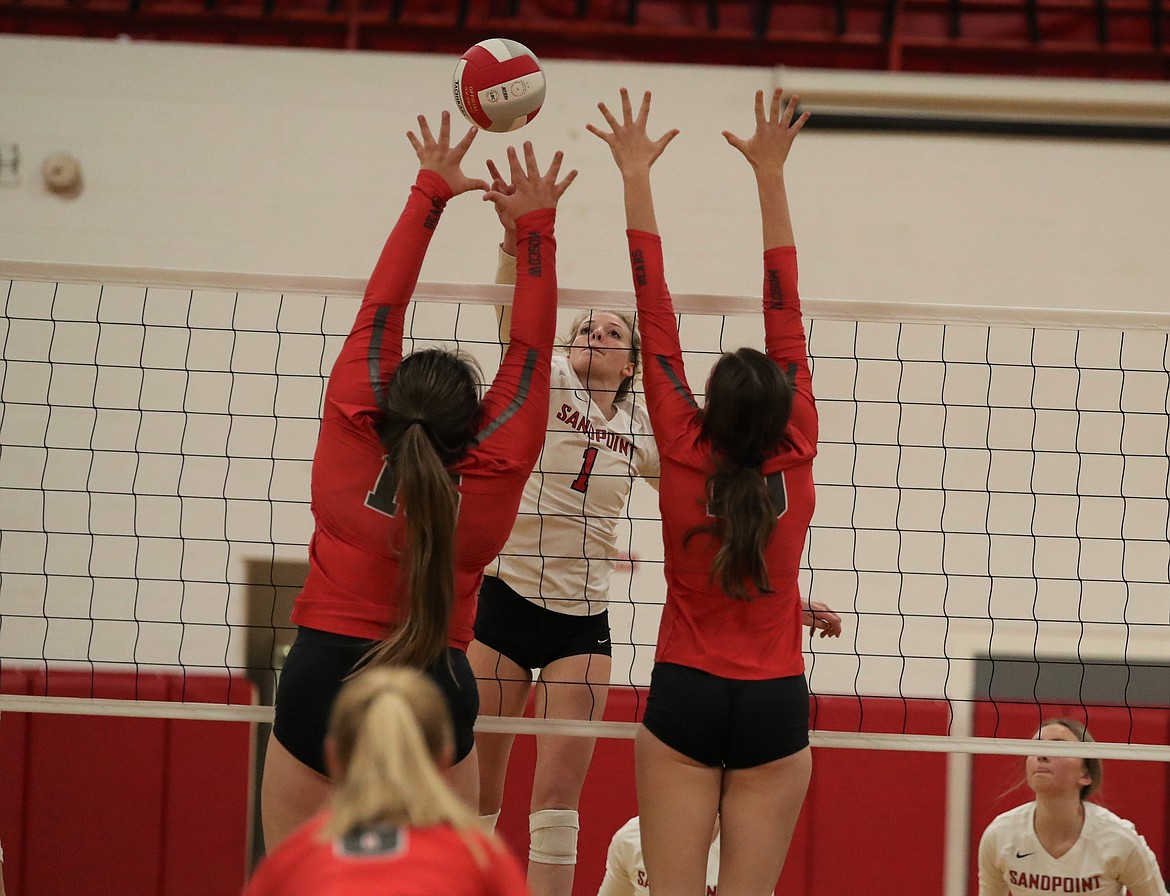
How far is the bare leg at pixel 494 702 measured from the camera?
367cm

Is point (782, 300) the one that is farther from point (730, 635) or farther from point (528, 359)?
point (730, 635)

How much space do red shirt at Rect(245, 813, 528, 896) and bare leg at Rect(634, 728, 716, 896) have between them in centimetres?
93

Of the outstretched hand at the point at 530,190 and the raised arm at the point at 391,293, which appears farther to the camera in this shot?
the outstretched hand at the point at 530,190

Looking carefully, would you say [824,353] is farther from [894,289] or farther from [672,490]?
[672,490]

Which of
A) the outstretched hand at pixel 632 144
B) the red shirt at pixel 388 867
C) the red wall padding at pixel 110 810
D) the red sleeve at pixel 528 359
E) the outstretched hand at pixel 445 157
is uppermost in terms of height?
the outstretched hand at pixel 632 144

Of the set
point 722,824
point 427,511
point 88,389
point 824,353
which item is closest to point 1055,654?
point 824,353

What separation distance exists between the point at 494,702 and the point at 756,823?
3.59ft

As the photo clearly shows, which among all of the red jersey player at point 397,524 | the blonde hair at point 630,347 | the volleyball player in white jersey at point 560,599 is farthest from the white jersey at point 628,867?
the red jersey player at point 397,524

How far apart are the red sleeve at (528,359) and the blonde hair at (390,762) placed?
0.92 metres

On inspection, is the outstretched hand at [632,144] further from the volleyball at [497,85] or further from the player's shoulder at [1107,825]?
the player's shoulder at [1107,825]

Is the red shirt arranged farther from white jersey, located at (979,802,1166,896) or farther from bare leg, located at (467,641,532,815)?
white jersey, located at (979,802,1166,896)

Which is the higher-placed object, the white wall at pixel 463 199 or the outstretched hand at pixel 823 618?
the white wall at pixel 463 199

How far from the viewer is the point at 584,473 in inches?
149

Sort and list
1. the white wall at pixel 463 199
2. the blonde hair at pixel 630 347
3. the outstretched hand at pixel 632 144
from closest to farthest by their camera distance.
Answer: the outstretched hand at pixel 632 144 < the blonde hair at pixel 630 347 < the white wall at pixel 463 199
